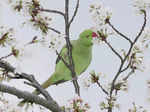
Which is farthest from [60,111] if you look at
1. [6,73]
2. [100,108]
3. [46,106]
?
[6,73]

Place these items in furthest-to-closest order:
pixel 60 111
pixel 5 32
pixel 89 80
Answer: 1. pixel 89 80
2. pixel 60 111
3. pixel 5 32

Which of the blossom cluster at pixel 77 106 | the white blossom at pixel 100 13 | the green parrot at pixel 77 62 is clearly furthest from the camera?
the green parrot at pixel 77 62

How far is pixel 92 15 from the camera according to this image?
2.92m

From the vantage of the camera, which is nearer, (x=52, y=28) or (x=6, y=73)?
(x=6, y=73)

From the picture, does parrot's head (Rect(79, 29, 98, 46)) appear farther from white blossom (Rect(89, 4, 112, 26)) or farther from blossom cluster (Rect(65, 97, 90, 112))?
blossom cluster (Rect(65, 97, 90, 112))

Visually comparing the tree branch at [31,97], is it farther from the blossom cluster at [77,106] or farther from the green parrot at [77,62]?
the green parrot at [77,62]

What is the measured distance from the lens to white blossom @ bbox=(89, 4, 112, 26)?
2914 mm

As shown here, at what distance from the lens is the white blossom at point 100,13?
291 centimetres

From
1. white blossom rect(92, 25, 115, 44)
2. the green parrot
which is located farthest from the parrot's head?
white blossom rect(92, 25, 115, 44)

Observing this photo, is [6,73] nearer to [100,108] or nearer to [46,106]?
[46,106]

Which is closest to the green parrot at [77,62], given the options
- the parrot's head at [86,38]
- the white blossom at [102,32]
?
the parrot's head at [86,38]

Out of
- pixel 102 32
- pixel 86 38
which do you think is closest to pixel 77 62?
pixel 86 38

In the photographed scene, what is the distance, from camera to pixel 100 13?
2938mm

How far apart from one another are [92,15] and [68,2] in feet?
0.90
